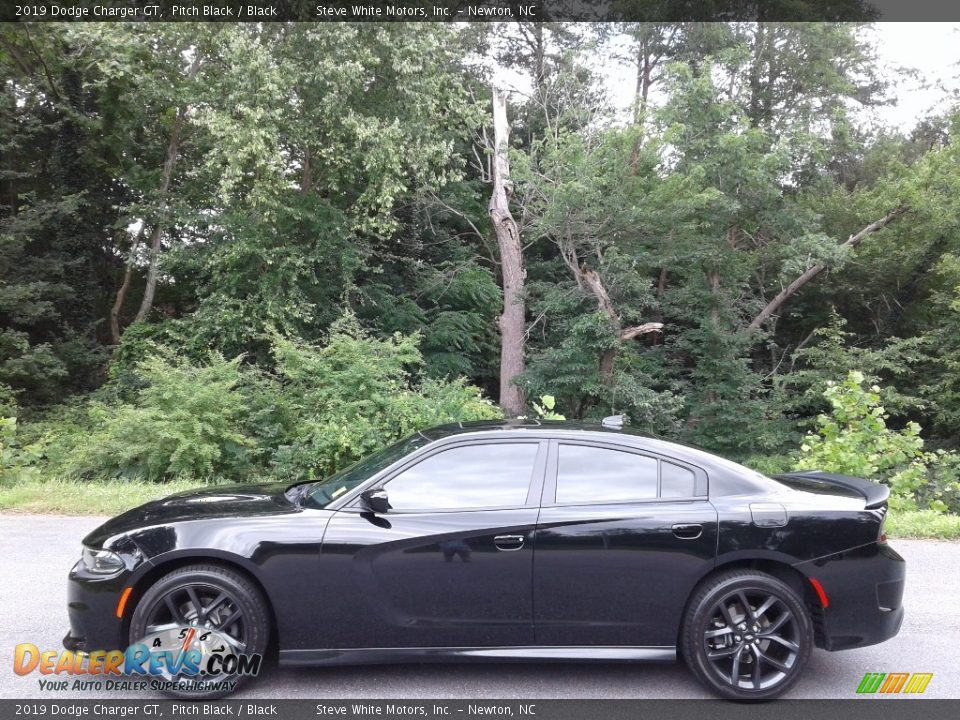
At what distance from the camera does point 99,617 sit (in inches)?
144

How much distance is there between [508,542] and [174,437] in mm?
8363

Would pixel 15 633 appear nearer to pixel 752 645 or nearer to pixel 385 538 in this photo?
pixel 385 538

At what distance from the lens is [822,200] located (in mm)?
20500

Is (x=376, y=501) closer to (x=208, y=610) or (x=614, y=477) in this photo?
(x=208, y=610)

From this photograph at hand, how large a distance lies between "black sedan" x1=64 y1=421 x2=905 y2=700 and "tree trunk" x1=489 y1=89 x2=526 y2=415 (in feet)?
47.5

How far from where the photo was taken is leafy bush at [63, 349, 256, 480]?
10.6 m

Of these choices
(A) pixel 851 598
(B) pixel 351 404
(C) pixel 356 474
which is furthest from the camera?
(B) pixel 351 404

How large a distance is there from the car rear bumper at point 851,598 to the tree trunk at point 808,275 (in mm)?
16062

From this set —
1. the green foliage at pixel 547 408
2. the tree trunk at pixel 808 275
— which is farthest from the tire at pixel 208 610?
the tree trunk at pixel 808 275

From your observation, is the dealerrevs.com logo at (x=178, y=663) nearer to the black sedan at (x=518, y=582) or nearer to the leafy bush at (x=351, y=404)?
the black sedan at (x=518, y=582)

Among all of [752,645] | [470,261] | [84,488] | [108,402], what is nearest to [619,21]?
[470,261]

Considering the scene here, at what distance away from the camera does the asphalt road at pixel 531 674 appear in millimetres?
3695

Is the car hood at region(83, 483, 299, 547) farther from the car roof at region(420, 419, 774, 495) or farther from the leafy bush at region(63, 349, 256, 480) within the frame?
the leafy bush at region(63, 349, 256, 480)

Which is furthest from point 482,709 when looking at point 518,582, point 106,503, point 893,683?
point 106,503
